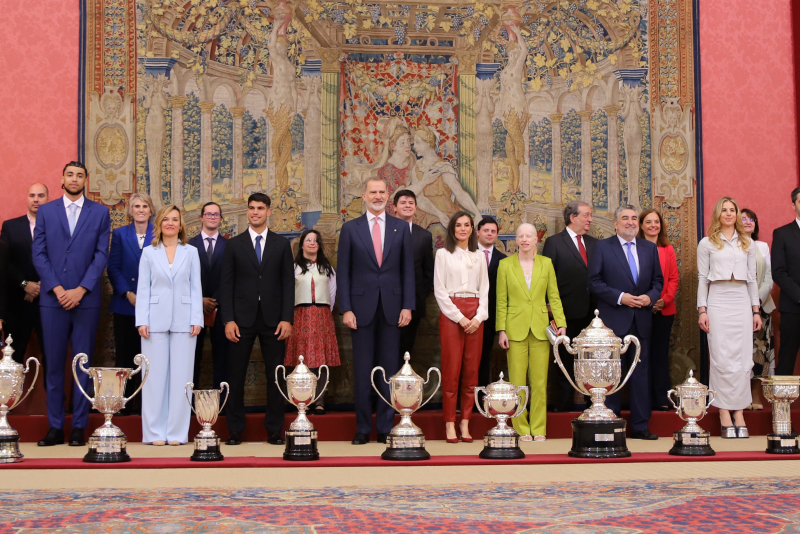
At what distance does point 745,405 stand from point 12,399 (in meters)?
4.58

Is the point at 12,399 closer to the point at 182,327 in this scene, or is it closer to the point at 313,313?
the point at 182,327

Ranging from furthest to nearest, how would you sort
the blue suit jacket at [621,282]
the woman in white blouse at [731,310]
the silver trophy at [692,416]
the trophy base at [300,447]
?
the woman in white blouse at [731,310] < the blue suit jacket at [621,282] < the silver trophy at [692,416] < the trophy base at [300,447]

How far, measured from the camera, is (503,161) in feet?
23.5

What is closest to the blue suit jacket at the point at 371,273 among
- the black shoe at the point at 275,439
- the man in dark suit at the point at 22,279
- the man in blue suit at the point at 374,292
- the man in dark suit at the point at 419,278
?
the man in blue suit at the point at 374,292

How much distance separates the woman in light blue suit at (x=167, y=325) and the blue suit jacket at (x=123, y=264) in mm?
438

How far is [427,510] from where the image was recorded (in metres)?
3.00

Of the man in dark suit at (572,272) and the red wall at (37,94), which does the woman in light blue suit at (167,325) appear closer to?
the red wall at (37,94)

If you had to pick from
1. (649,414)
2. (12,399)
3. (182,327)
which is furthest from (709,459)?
(12,399)

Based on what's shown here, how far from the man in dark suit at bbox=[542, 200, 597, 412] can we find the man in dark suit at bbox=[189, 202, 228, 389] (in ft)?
7.89

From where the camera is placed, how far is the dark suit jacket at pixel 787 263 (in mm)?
6133

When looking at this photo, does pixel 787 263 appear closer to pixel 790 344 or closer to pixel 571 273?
pixel 790 344

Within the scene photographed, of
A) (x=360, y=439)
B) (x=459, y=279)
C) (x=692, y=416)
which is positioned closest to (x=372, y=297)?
(x=459, y=279)

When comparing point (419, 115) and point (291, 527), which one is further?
point (419, 115)

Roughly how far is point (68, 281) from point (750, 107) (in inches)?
217
